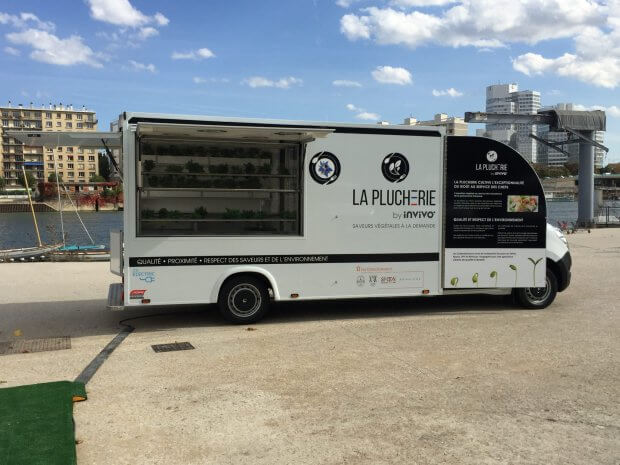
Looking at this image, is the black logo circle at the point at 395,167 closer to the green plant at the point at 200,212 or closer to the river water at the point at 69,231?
the green plant at the point at 200,212

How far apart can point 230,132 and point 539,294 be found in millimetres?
5420

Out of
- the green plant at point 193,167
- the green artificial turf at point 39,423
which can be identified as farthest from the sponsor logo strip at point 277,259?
the green artificial turf at point 39,423

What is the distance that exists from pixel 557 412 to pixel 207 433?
9.03 ft

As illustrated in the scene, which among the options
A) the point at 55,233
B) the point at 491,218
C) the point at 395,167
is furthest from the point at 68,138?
the point at 55,233

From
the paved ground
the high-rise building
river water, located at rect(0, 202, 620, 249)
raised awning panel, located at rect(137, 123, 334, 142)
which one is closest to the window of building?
raised awning panel, located at rect(137, 123, 334, 142)

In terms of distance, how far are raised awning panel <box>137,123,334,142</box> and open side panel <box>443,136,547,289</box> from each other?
7.32 feet

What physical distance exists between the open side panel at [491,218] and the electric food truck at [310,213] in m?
0.02

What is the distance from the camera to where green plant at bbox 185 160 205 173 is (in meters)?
7.58

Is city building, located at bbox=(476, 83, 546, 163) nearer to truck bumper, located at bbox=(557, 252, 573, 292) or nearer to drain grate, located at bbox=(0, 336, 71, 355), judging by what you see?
truck bumper, located at bbox=(557, 252, 573, 292)

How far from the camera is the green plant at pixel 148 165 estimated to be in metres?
7.31

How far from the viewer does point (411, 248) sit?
26.8 feet

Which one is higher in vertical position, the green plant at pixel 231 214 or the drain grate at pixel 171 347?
the green plant at pixel 231 214

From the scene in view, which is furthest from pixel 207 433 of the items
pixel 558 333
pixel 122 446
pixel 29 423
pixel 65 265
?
pixel 65 265

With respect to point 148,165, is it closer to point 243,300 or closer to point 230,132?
point 230,132
